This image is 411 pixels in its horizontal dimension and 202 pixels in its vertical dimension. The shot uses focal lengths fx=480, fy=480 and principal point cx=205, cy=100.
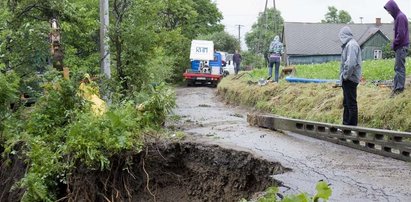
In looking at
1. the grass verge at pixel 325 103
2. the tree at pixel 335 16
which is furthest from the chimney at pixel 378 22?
the grass verge at pixel 325 103

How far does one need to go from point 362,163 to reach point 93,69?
11.2 m

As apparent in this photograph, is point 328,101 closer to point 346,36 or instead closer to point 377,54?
point 346,36

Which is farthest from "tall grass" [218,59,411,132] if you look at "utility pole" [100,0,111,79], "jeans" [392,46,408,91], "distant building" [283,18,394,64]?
"distant building" [283,18,394,64]

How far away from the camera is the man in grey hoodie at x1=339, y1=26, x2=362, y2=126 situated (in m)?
8.35

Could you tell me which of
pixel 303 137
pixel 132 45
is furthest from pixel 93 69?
pixel 303 137

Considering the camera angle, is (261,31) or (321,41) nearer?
(321,41)

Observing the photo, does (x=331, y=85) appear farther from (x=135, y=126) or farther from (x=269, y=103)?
(x=135, y=126)

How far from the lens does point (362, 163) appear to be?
7.07 m

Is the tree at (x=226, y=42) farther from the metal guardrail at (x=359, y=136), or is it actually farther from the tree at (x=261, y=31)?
the metal guardrail at (x=359, y=136)

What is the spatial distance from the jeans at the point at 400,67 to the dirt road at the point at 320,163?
1.91 m

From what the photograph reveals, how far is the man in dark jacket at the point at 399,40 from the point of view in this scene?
900 centimetres

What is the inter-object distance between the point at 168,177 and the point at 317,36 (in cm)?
5349

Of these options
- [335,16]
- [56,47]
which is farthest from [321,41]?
[56,47]

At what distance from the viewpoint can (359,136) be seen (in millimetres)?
7973
